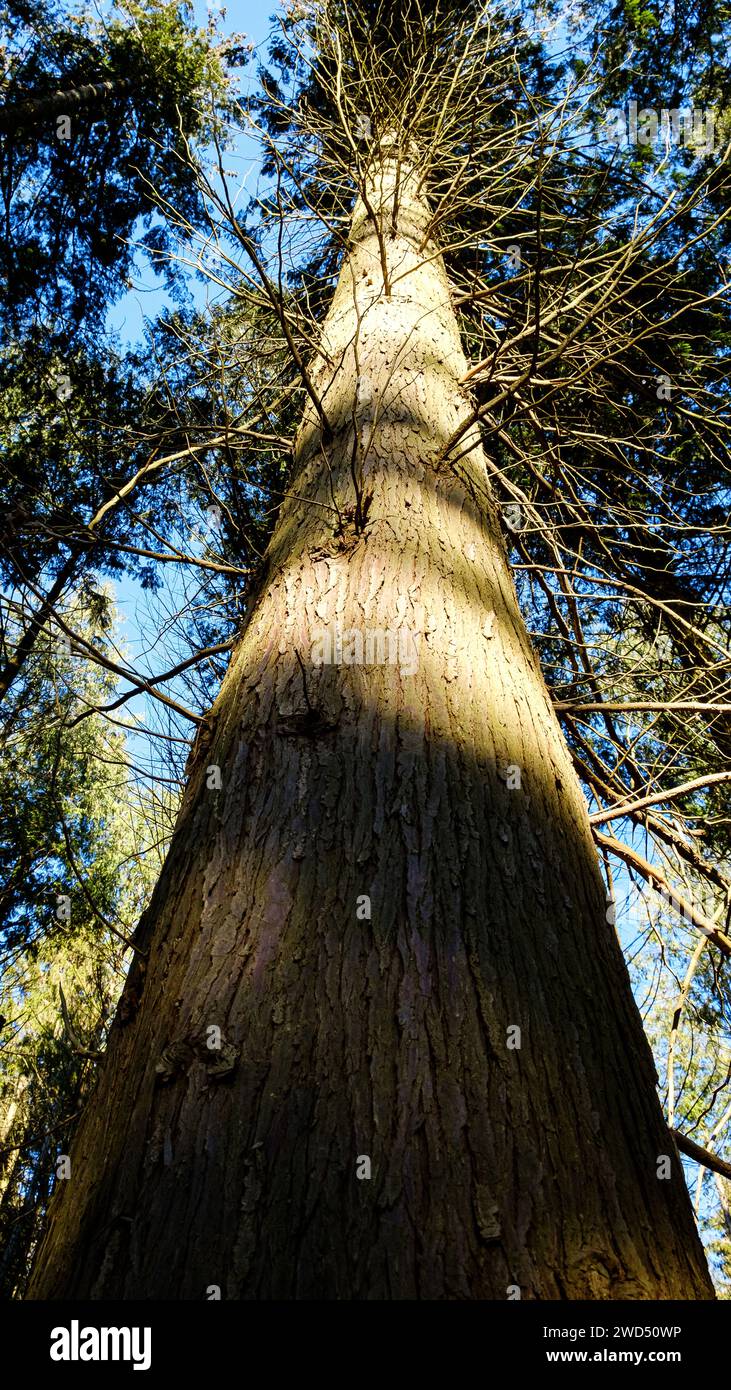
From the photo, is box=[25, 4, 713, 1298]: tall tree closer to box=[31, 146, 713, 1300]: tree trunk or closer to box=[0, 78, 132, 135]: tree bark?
box=[31, 146, 713, 1300]: tree trunk

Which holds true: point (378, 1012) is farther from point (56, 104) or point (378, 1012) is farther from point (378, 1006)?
point (56, 104)

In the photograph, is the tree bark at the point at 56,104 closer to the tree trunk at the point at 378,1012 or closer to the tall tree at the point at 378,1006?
the tall tree at the point at 378,1006

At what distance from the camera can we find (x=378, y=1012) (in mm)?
942

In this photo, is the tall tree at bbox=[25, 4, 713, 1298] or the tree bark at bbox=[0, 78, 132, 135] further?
the tree bark at bbox=[0, 78, 132, 135]

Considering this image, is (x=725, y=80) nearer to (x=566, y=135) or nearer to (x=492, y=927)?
(x=566, y=135)

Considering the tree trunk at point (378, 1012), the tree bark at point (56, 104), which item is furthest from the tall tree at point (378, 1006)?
the tree bark at point (56, 104)

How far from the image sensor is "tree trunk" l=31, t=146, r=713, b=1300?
0.79m

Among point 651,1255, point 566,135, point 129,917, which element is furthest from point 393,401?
point 129,917

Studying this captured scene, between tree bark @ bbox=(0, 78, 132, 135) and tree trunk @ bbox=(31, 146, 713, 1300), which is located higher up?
tree bark @ bbox=(0, 78, 132, 135)

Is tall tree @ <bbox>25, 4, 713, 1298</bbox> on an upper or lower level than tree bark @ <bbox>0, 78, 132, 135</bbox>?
lower

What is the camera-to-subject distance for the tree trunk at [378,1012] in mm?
791

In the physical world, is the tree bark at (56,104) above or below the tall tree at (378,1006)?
above

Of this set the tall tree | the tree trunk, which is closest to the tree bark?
the tall tree
